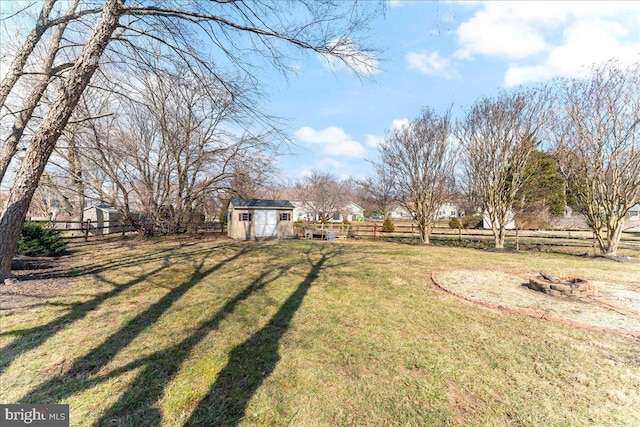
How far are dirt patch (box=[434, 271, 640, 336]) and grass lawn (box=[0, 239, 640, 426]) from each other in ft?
1.51

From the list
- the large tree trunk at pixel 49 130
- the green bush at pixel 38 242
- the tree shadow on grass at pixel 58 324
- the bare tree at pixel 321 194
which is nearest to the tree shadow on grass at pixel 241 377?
the tree shadow on grass at pixel 58 324

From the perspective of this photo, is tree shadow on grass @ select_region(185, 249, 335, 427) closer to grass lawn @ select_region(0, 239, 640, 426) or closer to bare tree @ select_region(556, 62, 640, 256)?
grass lawn @ select_region(0, 239, 640, 426)

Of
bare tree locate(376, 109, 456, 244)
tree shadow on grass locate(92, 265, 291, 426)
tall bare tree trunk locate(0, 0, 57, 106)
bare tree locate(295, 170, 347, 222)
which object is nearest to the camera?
tree shadow on grass locate(92, 265, 291, 426)

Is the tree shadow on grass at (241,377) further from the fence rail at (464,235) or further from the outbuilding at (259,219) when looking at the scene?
the fence rail at (464,235)

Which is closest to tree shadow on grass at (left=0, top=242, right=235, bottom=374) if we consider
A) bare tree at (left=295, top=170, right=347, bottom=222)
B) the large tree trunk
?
the large tree trunk

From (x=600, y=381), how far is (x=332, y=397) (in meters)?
2.52

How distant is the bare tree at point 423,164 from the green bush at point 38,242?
1496 centimetres

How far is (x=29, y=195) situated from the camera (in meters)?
4.37

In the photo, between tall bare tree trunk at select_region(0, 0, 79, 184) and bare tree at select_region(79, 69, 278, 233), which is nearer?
tall bare tree trunk at select_region(0, 0, 79, 184)

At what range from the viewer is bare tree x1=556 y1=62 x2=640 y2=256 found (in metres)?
8.82

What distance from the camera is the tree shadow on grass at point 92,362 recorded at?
209 centimetres

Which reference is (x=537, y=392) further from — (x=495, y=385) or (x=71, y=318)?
(x=71, y=318)

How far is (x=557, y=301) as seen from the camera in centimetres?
449

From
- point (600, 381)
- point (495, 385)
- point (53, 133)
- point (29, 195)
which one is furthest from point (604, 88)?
point (29, 195)
